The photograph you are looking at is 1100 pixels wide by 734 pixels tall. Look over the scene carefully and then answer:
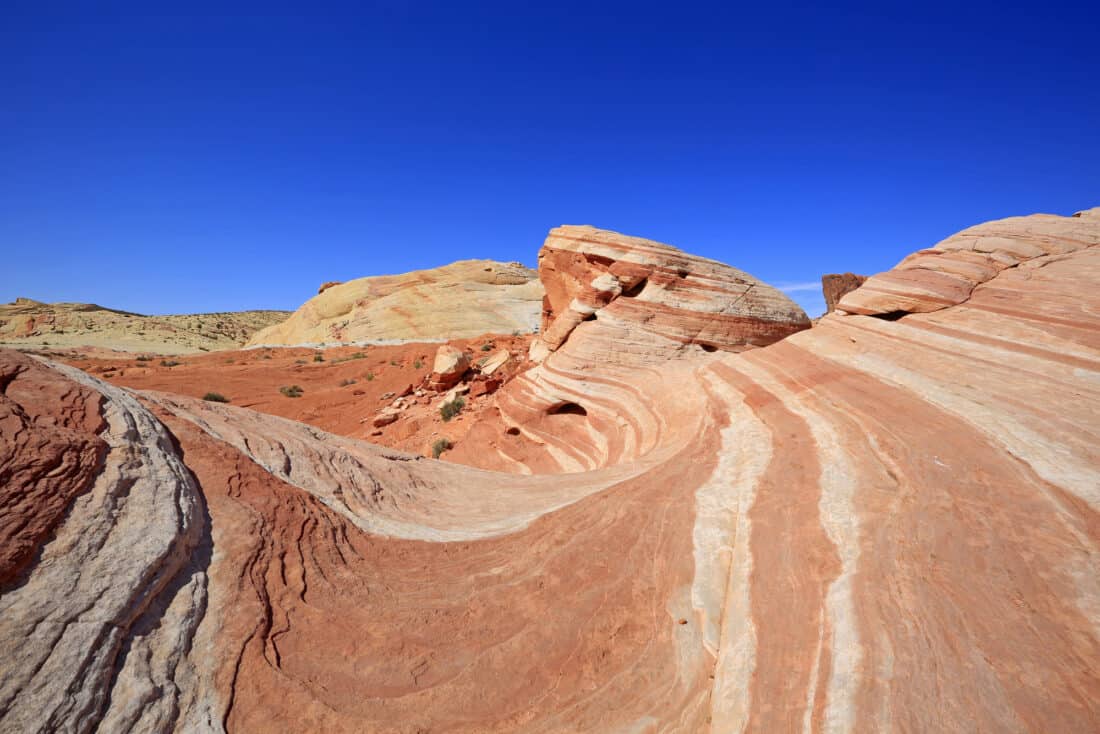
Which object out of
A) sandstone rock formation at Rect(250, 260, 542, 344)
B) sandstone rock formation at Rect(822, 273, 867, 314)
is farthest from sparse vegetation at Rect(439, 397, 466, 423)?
sandstone rock formation at Rect(822, 273, 867, 314)

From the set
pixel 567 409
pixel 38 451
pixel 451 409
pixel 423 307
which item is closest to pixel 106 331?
pixel 423 307

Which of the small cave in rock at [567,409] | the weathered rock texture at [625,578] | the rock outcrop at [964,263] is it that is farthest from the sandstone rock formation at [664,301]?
the weathered rock texture at [625,578]

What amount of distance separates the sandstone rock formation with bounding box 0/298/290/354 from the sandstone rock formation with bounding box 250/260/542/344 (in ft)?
25.6

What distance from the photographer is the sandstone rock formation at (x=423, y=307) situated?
33594 millimetres

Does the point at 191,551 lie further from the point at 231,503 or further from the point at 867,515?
the point at 867,515

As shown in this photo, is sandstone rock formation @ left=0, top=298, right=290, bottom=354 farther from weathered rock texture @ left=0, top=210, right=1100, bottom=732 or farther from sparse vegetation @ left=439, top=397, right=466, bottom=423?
weathered rock texture @ left=0, top=210, right=1100, bottom=732

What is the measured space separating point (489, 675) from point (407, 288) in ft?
126

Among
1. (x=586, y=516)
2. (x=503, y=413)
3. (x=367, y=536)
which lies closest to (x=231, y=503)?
(x=367, y=536)

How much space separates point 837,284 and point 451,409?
26223 mm

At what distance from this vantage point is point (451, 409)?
44.1 feet

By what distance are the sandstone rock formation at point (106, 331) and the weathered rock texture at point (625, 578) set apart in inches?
1695

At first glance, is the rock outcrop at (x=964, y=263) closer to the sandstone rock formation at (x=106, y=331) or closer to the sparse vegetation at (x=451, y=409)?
the sparse vegetation at (x=451, y=409)

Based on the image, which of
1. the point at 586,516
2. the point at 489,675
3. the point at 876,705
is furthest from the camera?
the point at 586,516

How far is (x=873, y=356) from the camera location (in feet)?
18.6
